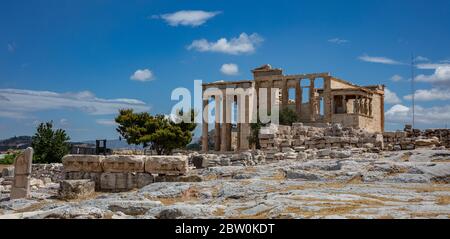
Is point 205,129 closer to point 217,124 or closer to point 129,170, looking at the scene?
point 217,124

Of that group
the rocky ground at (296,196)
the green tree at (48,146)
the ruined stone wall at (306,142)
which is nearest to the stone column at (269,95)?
the green tree at (48,146)

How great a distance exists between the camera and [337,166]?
14.5 meters

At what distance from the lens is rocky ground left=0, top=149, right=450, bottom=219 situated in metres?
8.31

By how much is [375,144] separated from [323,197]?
1479 centimetres

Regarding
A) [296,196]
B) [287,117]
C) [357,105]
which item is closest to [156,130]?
[287,117]

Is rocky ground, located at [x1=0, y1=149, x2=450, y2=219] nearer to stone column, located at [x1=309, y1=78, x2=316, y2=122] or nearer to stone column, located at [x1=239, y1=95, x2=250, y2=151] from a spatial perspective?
stone column, located at [x1=239, y1=95, x2=250, y2=151]

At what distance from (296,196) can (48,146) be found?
37991 millimetres

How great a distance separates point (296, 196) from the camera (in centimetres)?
988

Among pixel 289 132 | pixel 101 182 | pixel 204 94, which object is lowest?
pixel 101 182

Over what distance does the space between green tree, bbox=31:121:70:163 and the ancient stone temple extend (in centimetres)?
1951

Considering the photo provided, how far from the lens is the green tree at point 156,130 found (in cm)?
5191
